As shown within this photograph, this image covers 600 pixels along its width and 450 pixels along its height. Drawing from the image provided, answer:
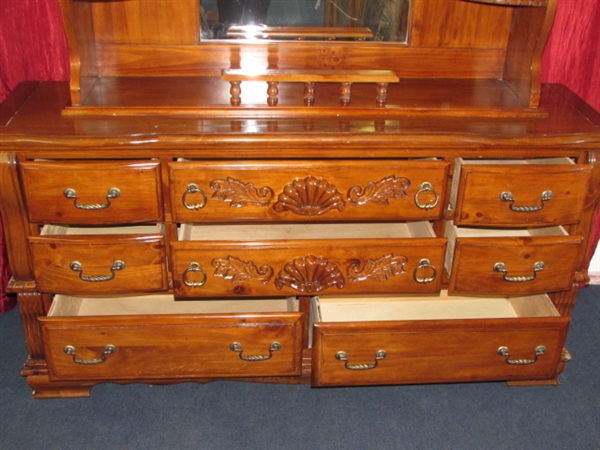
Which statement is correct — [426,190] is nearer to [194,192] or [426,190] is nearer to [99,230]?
[194,192]

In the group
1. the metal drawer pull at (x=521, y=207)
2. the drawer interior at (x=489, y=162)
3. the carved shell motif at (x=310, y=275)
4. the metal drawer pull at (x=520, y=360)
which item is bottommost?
the metal drawer pull at (x=520, y=360)

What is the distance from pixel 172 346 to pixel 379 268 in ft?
1.96

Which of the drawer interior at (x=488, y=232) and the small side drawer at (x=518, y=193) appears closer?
the small side drawer at (x=518, y=193)

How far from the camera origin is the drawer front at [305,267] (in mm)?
1876

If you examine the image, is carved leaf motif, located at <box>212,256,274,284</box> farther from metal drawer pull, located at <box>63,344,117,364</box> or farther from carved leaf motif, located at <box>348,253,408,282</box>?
metal drawer pull, located at <box>63,344,117,364</box>

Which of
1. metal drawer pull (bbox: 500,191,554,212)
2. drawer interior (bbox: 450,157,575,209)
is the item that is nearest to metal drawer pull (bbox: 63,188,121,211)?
drawer interior (bbox: 450,157,575,209)

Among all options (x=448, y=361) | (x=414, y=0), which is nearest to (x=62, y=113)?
(x=414, y=0)

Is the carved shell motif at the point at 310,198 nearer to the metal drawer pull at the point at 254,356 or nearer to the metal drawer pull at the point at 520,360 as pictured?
the metal drawer pull at the point at 254,356

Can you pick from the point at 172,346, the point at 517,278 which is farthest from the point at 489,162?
the point at 172,346

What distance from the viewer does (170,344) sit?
1.97 metres

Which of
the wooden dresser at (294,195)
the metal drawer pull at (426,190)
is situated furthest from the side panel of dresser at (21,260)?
the metal drawer pull at (426,190)

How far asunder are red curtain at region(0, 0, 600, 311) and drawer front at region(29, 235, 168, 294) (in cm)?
59

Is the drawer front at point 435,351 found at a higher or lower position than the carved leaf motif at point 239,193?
lower

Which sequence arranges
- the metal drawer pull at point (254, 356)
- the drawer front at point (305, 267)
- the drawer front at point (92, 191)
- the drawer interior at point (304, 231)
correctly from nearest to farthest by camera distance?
the drawer front at point (92, 191)
the drawer front at point (305, 267)
the metal drawer pull at point (254, 356)
the drawer interior at point (304, 231)
